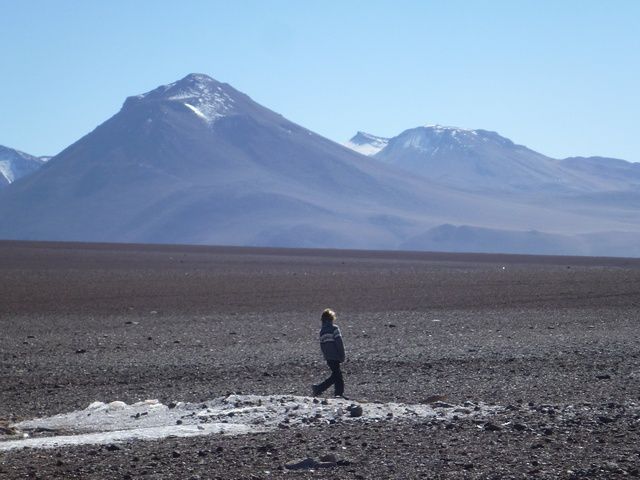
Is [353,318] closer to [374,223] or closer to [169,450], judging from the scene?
[169,450]

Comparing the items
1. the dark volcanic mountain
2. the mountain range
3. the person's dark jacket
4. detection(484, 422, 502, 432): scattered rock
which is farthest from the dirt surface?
the dark volcanic mountain

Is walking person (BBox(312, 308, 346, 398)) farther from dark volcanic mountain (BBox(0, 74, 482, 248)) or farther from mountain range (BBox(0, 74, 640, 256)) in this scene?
dark volcanic mountain (BBox(0, 74, 482, 248))

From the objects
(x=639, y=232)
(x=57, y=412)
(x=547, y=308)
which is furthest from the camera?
(x=639, y=232)

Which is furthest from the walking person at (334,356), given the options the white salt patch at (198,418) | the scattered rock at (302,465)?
the scattered rock at (302,465)

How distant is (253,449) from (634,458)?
2989mm

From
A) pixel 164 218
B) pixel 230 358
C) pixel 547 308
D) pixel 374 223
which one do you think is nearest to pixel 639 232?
pixel 374 223

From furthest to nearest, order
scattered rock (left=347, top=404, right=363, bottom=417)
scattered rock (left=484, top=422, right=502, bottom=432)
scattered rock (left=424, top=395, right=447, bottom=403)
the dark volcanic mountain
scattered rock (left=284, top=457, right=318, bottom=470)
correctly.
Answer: the dark volcanic mountain
scattered rock (left=424, top=395, right=447, bottom=403)
scattered rock (left=347, top=404, right=363, bottom=417)
scattered rock (left=484, top=422, right=502, bottom=432)
scattered rock (left=284, top=457, right=318, bottom=470)

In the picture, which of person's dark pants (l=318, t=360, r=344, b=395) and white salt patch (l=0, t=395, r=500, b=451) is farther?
person's dark pants (l=318, t=360, r=344, b=395)

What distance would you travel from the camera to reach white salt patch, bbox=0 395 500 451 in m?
9.97

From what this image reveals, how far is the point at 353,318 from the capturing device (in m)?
24.3

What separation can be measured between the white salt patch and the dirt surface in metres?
0.35

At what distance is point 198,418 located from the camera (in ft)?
34.5

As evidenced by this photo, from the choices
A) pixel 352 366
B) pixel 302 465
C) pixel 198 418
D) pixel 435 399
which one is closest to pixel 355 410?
pixel 198 418

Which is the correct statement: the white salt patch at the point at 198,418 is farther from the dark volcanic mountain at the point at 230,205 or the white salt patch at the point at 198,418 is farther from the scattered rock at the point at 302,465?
the dark volcanic mountain at the point at 230,205
